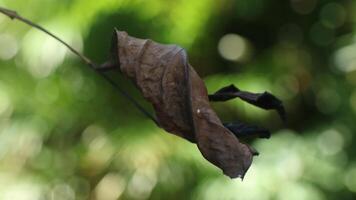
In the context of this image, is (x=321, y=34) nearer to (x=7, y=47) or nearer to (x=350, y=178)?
(x=350, y=178)

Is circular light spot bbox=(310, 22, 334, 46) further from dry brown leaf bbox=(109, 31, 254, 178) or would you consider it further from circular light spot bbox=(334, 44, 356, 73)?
dry brown leaf bbox=(109, 31, 254, 178)

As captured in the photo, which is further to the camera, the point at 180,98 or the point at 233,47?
the point at 233,47

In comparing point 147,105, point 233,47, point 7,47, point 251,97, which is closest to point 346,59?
point 233,47

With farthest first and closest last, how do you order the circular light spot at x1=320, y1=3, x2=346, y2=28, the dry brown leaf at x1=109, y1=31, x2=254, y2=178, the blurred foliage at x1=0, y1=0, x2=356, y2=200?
the circular light spot at x1=320, y1=3, x2=346, y2=28 → the blurred foliage at x1=0, y1=0, x2=356, y2=200 → the dry brown leaf at x1=109, y1=31, x2=254, y2=178

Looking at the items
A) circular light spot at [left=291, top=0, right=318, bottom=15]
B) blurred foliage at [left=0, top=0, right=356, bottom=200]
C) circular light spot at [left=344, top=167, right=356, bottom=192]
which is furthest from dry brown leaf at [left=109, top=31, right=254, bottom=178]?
circular light spot at [left=291, top=0, right=318, bottom=15]

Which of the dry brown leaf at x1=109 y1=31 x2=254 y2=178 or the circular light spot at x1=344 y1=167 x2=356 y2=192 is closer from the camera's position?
the dry brown leaf at x1=109 y1=31 x2=254 y2=178

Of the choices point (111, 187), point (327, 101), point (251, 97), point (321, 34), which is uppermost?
point (251, 97)
